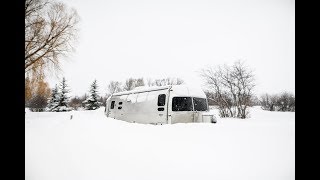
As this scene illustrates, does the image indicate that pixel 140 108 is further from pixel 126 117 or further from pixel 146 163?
pixel 146 163

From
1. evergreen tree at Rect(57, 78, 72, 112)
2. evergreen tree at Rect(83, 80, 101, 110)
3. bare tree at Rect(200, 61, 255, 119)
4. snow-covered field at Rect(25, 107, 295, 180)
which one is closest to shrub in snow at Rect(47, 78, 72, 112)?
evergreen tree at Rect(57, 78, 72, 112)

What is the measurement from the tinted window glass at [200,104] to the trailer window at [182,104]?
304 millimetres

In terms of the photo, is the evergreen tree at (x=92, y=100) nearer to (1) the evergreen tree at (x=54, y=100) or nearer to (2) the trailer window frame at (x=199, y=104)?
(1) the evergreen tree at (x=54, y=100)

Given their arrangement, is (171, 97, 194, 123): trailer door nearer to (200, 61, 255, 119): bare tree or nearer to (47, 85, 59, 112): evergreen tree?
(200, 61, 255, 119): bare tree

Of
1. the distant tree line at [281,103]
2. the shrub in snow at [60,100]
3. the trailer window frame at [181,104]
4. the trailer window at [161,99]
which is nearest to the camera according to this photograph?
the trailer window frame at [181,104]

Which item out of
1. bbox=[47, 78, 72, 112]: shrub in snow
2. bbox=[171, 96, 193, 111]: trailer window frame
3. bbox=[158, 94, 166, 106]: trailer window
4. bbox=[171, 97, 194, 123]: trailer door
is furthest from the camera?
bbox=[47, 78, 72, 112]: shrub in snow

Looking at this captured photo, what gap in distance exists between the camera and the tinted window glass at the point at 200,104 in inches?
442

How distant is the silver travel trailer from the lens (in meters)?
10.8

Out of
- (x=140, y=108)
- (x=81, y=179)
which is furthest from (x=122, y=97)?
(x=81, y=179)

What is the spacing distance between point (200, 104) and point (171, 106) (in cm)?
171

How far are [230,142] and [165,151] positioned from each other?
1.56m

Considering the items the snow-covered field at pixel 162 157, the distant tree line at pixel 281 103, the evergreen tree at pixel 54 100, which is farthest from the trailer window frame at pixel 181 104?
the evergreen tree at pixel 54 100
